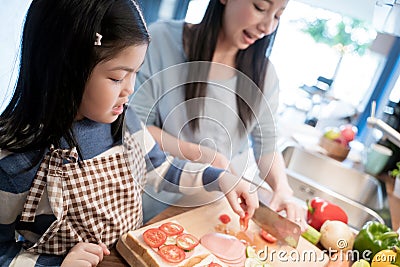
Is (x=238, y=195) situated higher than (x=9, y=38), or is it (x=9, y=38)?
(x=9, y=38)

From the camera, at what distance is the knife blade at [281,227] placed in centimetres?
68

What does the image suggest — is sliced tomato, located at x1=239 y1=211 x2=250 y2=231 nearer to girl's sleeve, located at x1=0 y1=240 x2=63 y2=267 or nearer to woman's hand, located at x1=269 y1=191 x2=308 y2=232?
woman's hand, located at x1=269 y1=191 x2=308 y2=232

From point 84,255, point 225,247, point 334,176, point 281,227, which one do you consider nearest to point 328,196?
point 334,176

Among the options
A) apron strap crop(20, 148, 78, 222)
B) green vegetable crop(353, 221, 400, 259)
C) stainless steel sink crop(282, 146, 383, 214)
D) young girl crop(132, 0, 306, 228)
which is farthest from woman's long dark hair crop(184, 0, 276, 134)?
stainless steel sink crop(282, 146, 383, 214)

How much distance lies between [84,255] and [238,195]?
299 millimetres

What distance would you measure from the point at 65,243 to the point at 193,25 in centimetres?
40

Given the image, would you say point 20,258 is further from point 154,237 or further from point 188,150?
point 188,150

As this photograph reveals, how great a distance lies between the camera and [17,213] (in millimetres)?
502

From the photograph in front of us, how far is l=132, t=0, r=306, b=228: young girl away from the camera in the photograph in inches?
23.7

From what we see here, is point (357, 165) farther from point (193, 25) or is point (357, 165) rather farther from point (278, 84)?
point (193, 25)

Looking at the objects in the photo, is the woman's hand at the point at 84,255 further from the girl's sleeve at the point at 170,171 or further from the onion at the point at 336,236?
the onion at the point at 336,236

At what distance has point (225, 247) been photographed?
0.62 m

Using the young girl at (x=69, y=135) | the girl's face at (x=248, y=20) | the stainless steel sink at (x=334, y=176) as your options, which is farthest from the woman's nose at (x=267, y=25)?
Answer: the stainless steel sink at (x=334, y=176)

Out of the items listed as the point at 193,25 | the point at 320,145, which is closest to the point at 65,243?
the point at 193,25
